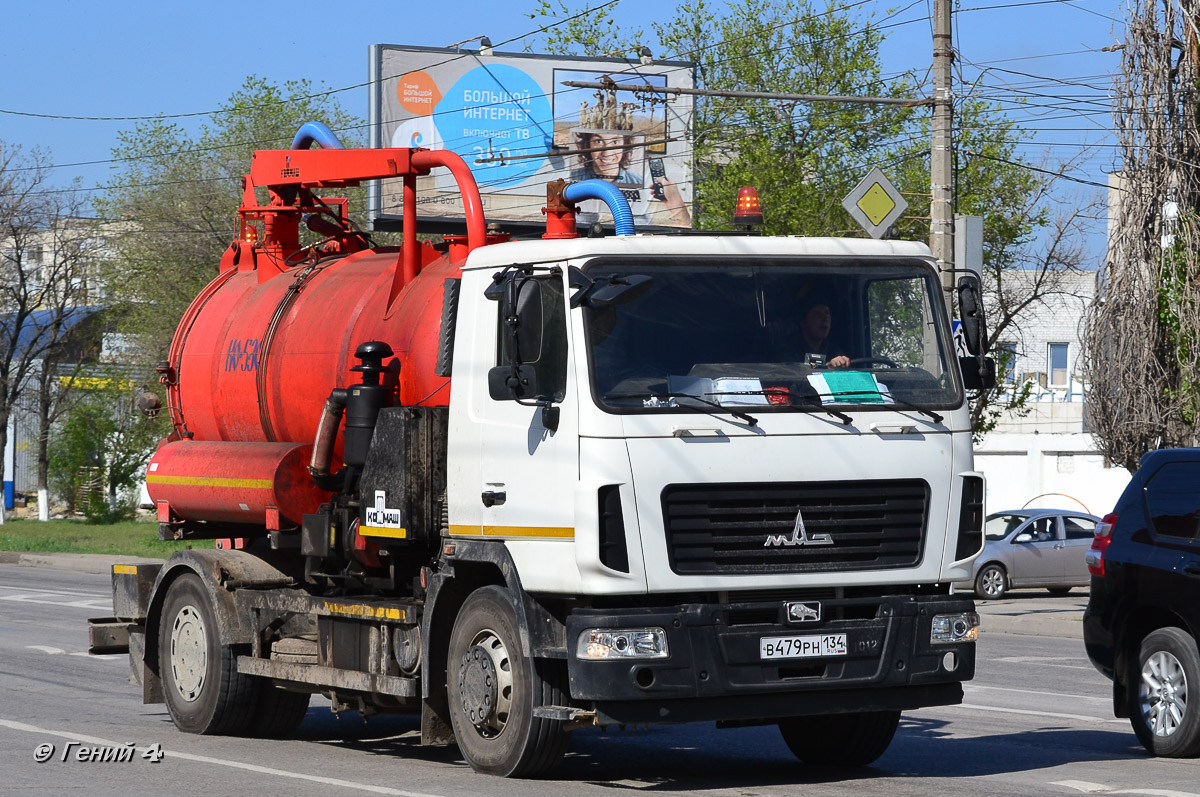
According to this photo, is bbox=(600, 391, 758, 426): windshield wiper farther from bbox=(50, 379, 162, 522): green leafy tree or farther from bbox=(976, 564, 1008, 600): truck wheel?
bbox=(50, 379, 162, 522): green leafy tree

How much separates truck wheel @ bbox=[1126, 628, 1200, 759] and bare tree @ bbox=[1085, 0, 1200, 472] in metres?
11.5

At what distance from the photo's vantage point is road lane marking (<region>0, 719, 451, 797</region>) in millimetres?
8133

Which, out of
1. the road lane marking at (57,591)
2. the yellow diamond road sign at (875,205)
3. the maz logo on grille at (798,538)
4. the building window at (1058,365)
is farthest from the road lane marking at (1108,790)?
the building window at (1058,365)

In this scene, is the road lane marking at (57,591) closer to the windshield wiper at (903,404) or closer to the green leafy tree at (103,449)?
the windshield wiper at (903,404)

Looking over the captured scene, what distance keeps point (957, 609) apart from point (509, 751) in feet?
7.79

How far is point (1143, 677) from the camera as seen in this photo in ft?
32.1

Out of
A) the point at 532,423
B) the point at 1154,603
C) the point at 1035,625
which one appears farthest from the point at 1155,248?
the point at 532,423

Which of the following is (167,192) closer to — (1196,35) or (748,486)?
(1196,35)

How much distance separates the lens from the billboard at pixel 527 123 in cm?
3297

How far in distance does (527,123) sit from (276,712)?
24205 mm

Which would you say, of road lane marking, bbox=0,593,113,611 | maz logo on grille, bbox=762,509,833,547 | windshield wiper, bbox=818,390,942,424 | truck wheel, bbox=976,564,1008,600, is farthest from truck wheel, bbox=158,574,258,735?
truck wheel, bbox=976,564,1008,600

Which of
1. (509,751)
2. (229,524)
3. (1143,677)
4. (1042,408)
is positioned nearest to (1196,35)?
(1143,677)

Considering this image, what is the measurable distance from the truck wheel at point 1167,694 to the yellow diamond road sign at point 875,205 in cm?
817

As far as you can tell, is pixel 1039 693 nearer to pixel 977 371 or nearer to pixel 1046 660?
pixel 1046 660
